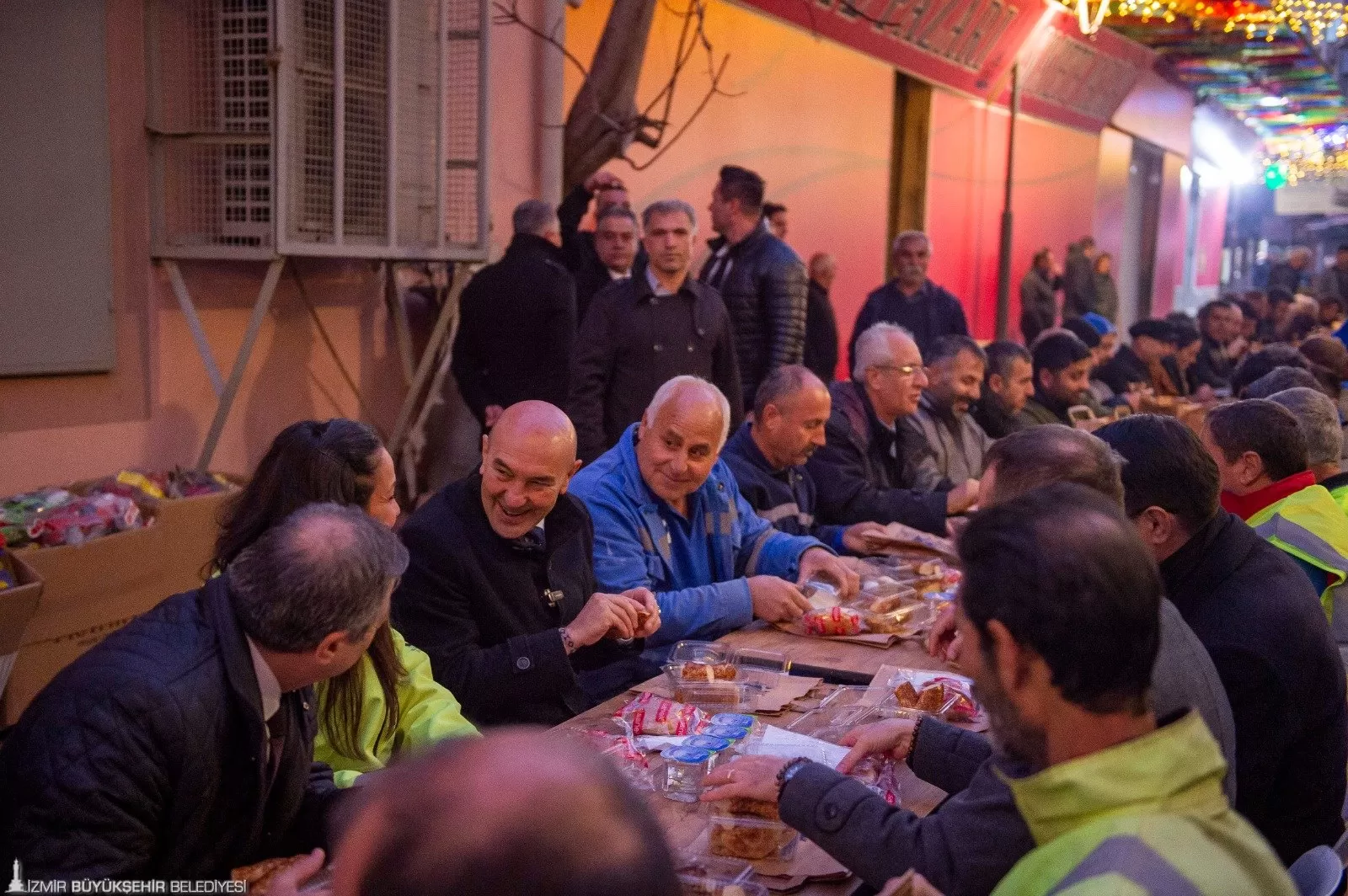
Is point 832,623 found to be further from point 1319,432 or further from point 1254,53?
point 1254,53

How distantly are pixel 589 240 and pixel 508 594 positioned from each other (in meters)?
4.04

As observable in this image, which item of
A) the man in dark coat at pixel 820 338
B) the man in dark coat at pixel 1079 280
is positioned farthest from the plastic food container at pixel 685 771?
the man in dark coat at pixel 1079 280

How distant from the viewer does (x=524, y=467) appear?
11.6 ft

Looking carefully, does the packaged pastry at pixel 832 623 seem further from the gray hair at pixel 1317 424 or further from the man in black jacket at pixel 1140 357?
the man in black jacket at pixel 1140 357

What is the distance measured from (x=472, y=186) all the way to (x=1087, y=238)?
1081 centimetres

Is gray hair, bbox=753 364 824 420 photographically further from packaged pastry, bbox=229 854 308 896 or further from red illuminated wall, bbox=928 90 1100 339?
red illuminated wall, bbox=928 90 1100 339

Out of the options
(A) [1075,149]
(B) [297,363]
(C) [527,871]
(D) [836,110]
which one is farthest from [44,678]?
(A) [1075,149]

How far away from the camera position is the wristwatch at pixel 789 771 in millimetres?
2523

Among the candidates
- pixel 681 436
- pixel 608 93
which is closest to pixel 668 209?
pixel 608 93

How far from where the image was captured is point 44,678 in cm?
490

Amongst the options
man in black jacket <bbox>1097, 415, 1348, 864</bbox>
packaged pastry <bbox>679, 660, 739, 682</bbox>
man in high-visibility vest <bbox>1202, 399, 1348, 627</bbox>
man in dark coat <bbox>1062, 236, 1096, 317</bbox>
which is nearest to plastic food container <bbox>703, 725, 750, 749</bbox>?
packaged pastry <bbox>679, 660, 739, 682</bbox>

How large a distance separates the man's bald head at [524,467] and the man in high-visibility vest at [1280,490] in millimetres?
1907

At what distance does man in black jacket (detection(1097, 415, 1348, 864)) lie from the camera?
120 inches

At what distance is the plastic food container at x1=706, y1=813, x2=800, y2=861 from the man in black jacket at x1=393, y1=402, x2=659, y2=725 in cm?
103
